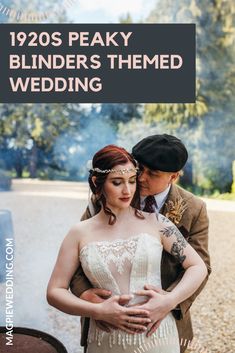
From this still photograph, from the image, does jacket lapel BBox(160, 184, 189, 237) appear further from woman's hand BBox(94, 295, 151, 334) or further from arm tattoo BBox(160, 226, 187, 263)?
woman's hand BBox(94, 295, 151, 334)

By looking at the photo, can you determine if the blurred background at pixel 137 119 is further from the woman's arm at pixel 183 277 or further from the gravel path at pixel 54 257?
the woman's arm at pixel 183 277

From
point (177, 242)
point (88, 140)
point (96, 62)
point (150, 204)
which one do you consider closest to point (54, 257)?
point (88, 140)

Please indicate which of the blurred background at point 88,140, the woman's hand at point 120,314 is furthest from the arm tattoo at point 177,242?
the blurred background at point 88,140

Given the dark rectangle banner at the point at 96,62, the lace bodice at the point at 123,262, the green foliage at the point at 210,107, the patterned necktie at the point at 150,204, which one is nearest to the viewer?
the lace bodice at the point at 123,262

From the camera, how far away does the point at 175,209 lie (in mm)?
1699

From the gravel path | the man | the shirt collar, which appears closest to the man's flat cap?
the man

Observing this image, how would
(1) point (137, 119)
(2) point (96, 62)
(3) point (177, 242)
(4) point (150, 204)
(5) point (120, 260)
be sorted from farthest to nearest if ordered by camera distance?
(1) point (137, 119)
(2) point (96, 62)
(4) point (150, 204)
(3) point (177, 242)
(5) point (120, 260)

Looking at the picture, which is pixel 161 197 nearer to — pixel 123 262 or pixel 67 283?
pixel 123 262

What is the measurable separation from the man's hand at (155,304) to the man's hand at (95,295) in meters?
0.10

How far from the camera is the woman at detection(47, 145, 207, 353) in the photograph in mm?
1470

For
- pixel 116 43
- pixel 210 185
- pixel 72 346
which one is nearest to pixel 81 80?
pixel 116 43

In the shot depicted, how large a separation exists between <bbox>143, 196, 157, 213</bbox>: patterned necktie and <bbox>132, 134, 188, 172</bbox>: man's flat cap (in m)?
0.14

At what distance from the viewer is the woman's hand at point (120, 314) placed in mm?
1473

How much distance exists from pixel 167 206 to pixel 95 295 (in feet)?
1.33
